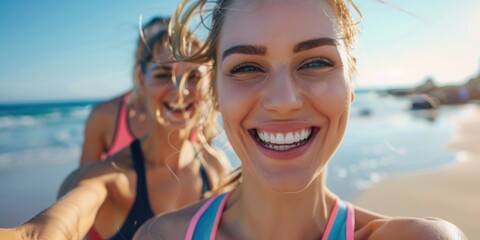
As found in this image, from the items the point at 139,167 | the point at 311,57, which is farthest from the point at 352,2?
the point at 139,167

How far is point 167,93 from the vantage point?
11.7ft

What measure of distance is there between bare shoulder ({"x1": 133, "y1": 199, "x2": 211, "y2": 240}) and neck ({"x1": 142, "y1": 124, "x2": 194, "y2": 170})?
4.65 ft

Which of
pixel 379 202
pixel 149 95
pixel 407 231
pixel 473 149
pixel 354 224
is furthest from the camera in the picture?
pixel 473 149

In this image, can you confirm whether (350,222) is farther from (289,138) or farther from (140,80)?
(140,80)

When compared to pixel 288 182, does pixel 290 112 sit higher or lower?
higher

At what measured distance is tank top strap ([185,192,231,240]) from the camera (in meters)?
1.91

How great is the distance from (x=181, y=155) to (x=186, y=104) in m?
0.49

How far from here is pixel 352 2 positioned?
1.92m

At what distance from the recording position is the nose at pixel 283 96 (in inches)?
61.7

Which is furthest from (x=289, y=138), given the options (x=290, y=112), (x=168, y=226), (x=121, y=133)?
(x=121, y=133)

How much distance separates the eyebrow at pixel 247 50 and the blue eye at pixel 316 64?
177mm

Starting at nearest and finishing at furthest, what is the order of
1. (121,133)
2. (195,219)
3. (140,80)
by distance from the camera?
(195,219), (140,80), (121,133)

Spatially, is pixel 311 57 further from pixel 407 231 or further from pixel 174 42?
pixel 174 42

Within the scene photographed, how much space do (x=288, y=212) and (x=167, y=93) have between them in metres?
2.01
